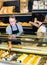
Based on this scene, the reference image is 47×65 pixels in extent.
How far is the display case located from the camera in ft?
6.32

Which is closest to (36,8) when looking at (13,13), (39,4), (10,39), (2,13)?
(39,4)

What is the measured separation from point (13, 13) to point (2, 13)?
1.02ft

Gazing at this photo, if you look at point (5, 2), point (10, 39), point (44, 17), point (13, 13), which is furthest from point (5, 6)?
point (10, 39)

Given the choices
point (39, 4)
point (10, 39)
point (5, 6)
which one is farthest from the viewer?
point (5, 6)

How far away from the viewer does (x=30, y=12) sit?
4.04m

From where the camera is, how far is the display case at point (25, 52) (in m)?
1.93

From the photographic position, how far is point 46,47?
2078 millimetres

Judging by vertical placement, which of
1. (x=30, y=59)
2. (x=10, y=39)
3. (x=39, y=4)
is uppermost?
(x=39, y=4)

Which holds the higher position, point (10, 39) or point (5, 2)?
point (5, 2)

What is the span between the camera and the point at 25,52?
2123 mm

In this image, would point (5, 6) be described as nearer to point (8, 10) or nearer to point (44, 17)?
point (8, 10)

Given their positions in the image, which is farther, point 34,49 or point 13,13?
point 13,13

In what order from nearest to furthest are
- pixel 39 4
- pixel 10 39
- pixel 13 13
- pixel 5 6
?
pixel 10 39
pixel 39 4
pixel 13 13
pixel 5 6

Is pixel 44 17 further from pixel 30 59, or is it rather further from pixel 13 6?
pixel 30 59
